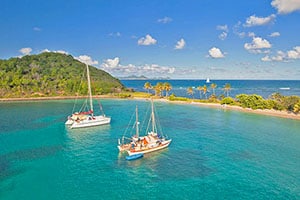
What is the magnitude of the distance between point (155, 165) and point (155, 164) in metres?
0.41

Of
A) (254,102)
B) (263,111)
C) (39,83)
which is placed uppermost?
(39,83)

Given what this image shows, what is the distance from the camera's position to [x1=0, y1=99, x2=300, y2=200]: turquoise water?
3300 cm

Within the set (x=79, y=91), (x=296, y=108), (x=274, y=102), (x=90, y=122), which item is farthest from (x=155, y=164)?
(x=79, y=91)

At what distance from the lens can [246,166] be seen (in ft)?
137

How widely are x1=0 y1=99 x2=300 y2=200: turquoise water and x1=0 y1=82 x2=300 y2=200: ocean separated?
14 centimetres

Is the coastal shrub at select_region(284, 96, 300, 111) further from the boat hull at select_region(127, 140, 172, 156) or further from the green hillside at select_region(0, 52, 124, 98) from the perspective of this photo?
the green hillside at select_region(0, 52, 124, 98)

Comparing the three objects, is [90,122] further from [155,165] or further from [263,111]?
[263,111]

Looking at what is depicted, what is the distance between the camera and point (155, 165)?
138 feet

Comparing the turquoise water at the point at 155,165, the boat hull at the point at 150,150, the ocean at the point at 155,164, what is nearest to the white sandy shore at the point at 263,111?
the turquoise water at the point at 155,165

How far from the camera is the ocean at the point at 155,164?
1299 inches

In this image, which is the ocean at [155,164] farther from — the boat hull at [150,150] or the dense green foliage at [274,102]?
the dense green foliage at [274,102]

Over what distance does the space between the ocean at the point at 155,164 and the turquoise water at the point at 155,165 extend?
14 centimetres

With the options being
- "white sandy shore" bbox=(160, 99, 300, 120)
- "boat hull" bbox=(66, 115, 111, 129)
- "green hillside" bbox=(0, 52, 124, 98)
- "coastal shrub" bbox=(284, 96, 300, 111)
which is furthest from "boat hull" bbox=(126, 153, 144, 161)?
"green hillside" bbox=(0, 52, 124, 98)

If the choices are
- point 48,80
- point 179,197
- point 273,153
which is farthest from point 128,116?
point 48,80
